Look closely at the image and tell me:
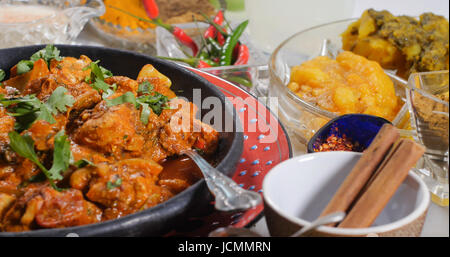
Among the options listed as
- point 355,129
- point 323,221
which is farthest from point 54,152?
point 355,129

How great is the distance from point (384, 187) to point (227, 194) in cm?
33

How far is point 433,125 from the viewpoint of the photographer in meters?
1.19

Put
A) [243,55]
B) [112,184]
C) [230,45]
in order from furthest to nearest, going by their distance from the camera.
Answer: [230,45], [243,55], [112,184]

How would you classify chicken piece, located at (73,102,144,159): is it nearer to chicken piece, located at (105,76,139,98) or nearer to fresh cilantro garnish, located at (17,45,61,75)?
chicken piece, located at (105,76,139,98)

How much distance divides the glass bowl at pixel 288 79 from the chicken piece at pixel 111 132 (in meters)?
0.68

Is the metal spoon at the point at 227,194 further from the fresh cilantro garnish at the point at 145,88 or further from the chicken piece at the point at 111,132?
the fresh cilantro garnish at the point at 145,88

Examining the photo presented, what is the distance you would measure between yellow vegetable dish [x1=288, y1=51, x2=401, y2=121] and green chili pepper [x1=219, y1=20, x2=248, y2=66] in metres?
0.71

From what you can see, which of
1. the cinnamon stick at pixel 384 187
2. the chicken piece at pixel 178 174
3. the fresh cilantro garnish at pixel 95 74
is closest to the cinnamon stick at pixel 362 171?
the cinnamon stick at pixel 384 187

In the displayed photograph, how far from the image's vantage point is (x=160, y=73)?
4.91 feet

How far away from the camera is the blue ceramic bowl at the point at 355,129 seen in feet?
4.49

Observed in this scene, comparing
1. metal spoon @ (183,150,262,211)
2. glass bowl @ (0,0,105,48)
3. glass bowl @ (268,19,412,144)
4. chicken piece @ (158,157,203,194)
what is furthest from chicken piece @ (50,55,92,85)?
glass bowl @ (0,0,105,48)

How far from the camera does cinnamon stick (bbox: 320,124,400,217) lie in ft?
3.06

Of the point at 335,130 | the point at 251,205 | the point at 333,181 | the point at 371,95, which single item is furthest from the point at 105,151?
the point at 371,95

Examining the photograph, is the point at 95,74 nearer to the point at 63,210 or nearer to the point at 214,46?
the point at 63,210
